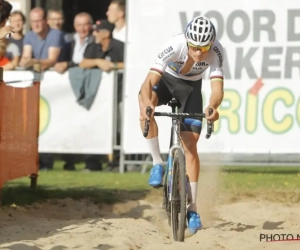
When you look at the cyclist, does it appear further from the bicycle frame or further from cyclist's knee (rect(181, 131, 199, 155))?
the bicycle frame

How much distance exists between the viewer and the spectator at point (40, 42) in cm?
1642

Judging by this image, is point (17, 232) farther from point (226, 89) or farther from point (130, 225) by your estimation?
point (226, 89)

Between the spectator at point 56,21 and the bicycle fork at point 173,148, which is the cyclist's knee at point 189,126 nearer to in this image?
the bicycle fork at point 173,148

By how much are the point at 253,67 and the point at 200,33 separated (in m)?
5.75

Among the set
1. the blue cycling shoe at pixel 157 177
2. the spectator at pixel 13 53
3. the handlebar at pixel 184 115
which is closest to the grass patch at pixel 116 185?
the spectator at pixel 13 53

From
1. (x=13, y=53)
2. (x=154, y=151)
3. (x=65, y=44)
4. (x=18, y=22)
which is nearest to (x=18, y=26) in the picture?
(x=18, y=22)

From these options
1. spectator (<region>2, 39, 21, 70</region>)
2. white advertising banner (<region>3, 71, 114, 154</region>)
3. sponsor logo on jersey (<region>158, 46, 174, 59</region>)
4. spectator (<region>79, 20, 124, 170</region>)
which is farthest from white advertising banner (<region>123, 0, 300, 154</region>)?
sponsor logo on jersey (<region>158, 46, 174, 59</region>)

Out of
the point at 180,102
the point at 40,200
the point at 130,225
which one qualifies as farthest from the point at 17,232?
the point at 40,200

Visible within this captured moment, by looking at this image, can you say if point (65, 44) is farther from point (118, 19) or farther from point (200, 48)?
point (200, 48)

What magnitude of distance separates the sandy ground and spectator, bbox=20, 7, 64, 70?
4.41 metres

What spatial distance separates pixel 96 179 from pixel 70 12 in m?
7.42

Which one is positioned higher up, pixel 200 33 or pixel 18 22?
pixel 18 22

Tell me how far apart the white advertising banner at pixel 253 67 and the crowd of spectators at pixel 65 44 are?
1340 millimetres

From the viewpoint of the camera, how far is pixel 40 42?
1664 cm
